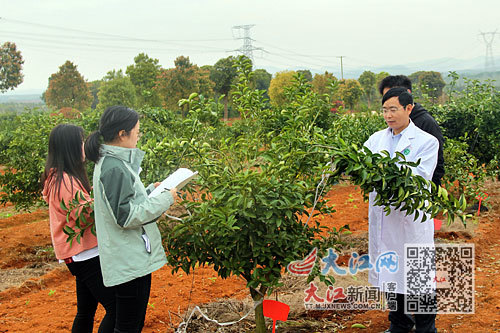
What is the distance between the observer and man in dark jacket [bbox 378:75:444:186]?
10.9 feet

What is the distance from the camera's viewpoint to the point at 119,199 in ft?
7.56

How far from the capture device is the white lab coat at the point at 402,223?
9.52 ft

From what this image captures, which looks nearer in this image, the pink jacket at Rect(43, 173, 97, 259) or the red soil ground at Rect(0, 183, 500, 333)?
the pink jacket at Rect(43, 173, 97, 259)

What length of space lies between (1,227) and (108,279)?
6.95 m

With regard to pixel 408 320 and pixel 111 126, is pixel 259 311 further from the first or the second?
pixel 111 126

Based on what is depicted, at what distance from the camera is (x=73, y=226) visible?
282 cm

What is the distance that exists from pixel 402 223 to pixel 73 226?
2.13 metres

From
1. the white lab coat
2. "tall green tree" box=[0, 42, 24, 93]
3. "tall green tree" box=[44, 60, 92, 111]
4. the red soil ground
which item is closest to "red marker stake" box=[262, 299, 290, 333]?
the white lab coat

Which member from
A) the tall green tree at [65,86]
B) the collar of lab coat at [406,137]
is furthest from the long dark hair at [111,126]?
the tall green tree at [65,86]

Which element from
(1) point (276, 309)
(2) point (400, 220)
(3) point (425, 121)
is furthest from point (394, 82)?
→ (1) point (276, 309)

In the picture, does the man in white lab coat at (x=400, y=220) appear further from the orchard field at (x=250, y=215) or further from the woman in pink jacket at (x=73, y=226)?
the woman in pink jacket at (x=73, y=226)

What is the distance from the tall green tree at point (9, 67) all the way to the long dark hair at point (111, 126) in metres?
44.5

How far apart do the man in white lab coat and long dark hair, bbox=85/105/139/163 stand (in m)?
1.65

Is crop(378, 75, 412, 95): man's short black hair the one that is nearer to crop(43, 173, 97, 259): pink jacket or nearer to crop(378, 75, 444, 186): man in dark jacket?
crop(378, 75, 444, 186): man in dark jacket
